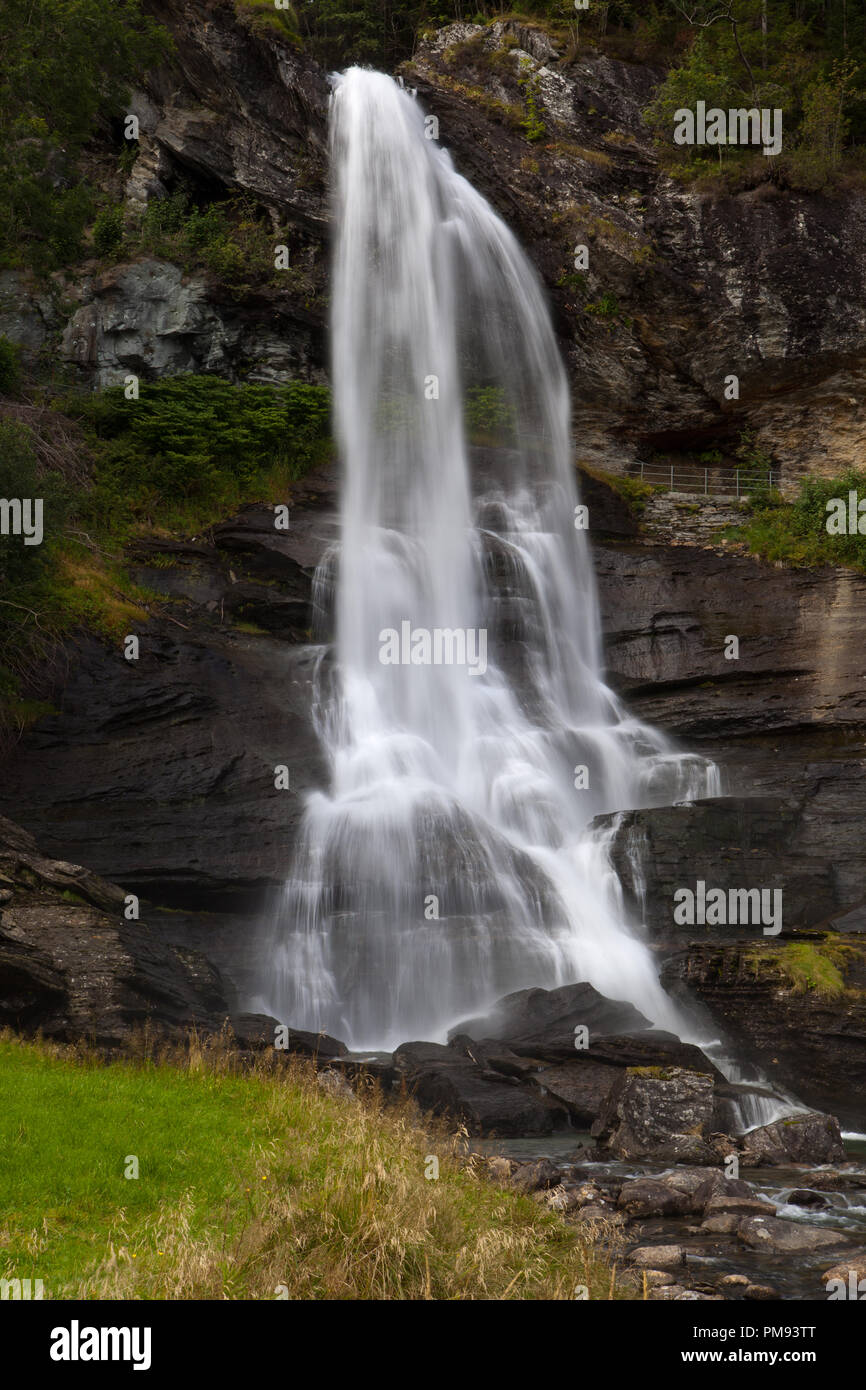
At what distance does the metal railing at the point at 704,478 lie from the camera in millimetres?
31453

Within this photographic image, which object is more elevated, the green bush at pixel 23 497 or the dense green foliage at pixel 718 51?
the dense green foliage at pixel 718 51

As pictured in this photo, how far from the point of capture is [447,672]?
24031 mm

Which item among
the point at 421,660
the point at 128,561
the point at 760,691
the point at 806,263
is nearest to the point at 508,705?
the point at 421,660

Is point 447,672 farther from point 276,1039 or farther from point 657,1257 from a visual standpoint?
point 657,1257

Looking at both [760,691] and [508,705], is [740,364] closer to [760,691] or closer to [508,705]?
[760,691]

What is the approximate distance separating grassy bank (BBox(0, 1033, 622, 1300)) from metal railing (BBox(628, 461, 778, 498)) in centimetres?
2507

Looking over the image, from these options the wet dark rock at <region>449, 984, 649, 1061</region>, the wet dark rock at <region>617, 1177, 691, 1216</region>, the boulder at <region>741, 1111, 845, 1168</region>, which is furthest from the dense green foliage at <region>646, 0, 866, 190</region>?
the wet dark rock at <region>617, 1177, 691, 1216</region>

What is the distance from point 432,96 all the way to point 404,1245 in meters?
34.2

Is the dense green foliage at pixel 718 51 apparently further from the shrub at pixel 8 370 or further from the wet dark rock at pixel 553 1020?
the wet dark rock at pixel 553 1020

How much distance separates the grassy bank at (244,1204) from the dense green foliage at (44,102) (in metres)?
21.2

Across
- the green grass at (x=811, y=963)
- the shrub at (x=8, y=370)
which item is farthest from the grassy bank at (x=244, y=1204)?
the shrub at (x=8, y=370)
